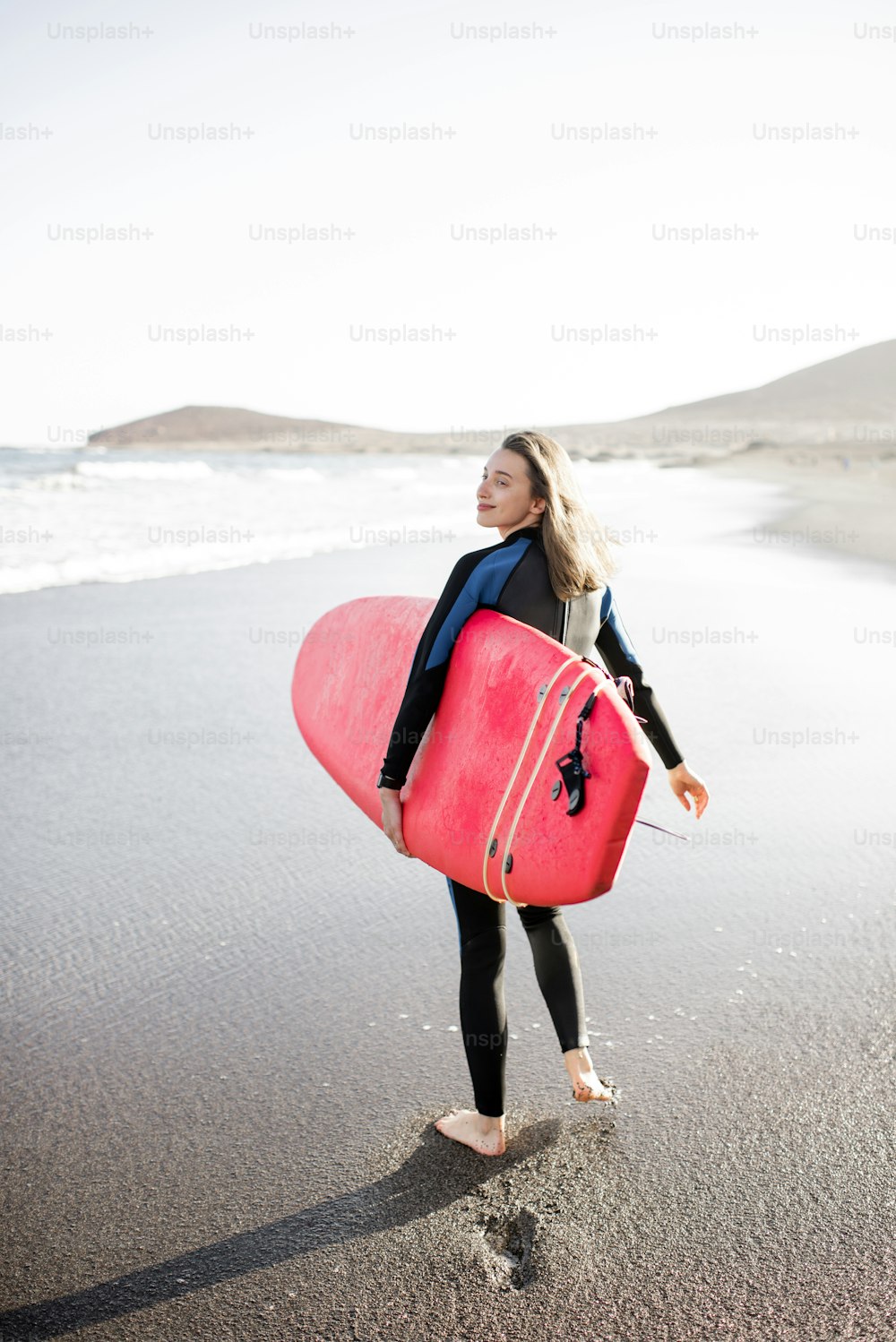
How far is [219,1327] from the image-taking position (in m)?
1.92

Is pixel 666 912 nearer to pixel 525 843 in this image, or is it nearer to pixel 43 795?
pixel 525 843

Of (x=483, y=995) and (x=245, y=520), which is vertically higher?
(x=245, y=520)

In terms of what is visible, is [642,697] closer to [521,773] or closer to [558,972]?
[521,773]

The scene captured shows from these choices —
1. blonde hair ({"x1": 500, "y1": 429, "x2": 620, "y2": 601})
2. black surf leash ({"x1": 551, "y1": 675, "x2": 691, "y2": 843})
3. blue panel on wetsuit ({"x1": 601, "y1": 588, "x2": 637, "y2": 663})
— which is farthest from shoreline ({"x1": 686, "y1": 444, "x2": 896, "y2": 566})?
black surf leash ({"x1": 551, "y1": 675, "x2": 691, "y2": 843})

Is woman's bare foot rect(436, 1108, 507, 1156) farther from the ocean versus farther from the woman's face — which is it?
the ocean

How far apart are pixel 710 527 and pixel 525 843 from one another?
1513 centimetres

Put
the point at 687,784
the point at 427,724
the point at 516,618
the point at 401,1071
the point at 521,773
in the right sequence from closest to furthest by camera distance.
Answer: the point at 521,773 < the point at 516,618 < the point at 427,724 < the point at 401,1071 < the point at 687,784

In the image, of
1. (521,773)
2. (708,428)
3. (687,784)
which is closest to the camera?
(521,773)

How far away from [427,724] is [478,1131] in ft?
3.12

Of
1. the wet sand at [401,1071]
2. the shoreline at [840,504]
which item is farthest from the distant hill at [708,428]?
the wet sand at [401,1071]

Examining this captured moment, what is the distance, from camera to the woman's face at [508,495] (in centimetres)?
244

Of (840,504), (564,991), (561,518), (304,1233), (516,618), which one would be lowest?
(304,1233)

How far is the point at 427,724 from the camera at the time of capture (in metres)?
2.59

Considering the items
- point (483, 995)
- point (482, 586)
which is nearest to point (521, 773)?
point (482, 586)
